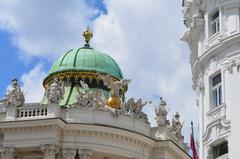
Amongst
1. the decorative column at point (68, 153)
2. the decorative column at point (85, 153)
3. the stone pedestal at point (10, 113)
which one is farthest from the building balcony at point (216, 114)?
the stone pedestal at point (10, 113)

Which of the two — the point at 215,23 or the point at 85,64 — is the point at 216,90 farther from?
the point at 85,64

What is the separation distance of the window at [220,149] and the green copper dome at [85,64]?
26533mm

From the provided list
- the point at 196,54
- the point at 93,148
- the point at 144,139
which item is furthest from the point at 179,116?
the point at 196,54

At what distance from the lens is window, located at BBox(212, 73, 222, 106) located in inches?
979

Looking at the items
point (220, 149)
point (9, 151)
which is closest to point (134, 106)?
point (9, 151)

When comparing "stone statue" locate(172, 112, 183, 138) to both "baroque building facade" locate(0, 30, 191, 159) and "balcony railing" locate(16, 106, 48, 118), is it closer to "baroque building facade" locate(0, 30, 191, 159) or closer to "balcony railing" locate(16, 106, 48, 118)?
"baroque building facade" locate(0, 30, 191, 159)

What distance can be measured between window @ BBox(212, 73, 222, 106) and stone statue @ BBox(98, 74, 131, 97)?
2248cm

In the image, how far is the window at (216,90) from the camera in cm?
2486

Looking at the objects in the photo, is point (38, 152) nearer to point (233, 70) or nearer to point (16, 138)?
point (16, 138)

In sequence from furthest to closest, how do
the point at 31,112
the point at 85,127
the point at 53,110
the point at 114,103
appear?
the point at 114,103
the point at 31,112
the point at 53,110
the point at 85,127

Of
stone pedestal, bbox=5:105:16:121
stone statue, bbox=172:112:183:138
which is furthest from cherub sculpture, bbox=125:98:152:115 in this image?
stone pedestal, bbox=5:105:16:121

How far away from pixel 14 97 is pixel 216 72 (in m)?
23.7

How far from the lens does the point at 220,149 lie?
24188 millimetres

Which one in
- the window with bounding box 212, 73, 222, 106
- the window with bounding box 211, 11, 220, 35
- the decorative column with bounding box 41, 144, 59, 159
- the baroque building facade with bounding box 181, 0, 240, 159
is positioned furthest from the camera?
the decorative column with bounding box 41, 144, 59, 159
